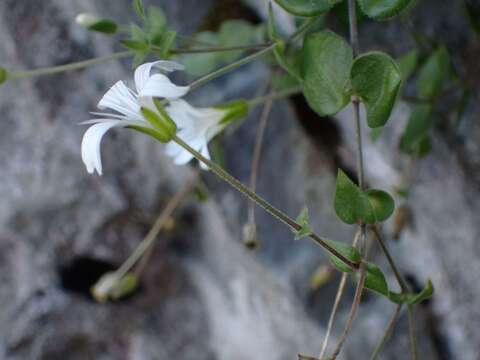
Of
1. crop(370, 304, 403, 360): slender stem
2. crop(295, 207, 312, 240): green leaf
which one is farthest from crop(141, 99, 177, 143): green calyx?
crop(370, 304, 403, 360): slender stem

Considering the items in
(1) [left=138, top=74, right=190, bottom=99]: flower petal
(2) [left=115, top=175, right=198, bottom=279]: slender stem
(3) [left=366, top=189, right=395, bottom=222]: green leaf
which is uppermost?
(1) [left=138, top=74, right=190, bottom=99]: flower petal

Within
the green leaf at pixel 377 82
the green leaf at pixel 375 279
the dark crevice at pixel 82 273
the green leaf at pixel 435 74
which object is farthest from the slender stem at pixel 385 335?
the dark crevice at pixel 82 273

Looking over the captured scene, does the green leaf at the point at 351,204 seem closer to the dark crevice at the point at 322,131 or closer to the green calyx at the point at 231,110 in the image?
the green calyx at the point at 231,110

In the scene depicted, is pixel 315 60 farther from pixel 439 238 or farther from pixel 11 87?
pixel 11 87

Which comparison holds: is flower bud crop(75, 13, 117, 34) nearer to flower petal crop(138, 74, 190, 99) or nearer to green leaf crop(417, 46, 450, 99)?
flower petal crop(138, 74, 190, 99)

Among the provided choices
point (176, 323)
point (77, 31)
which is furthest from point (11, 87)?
point (176, 323)
